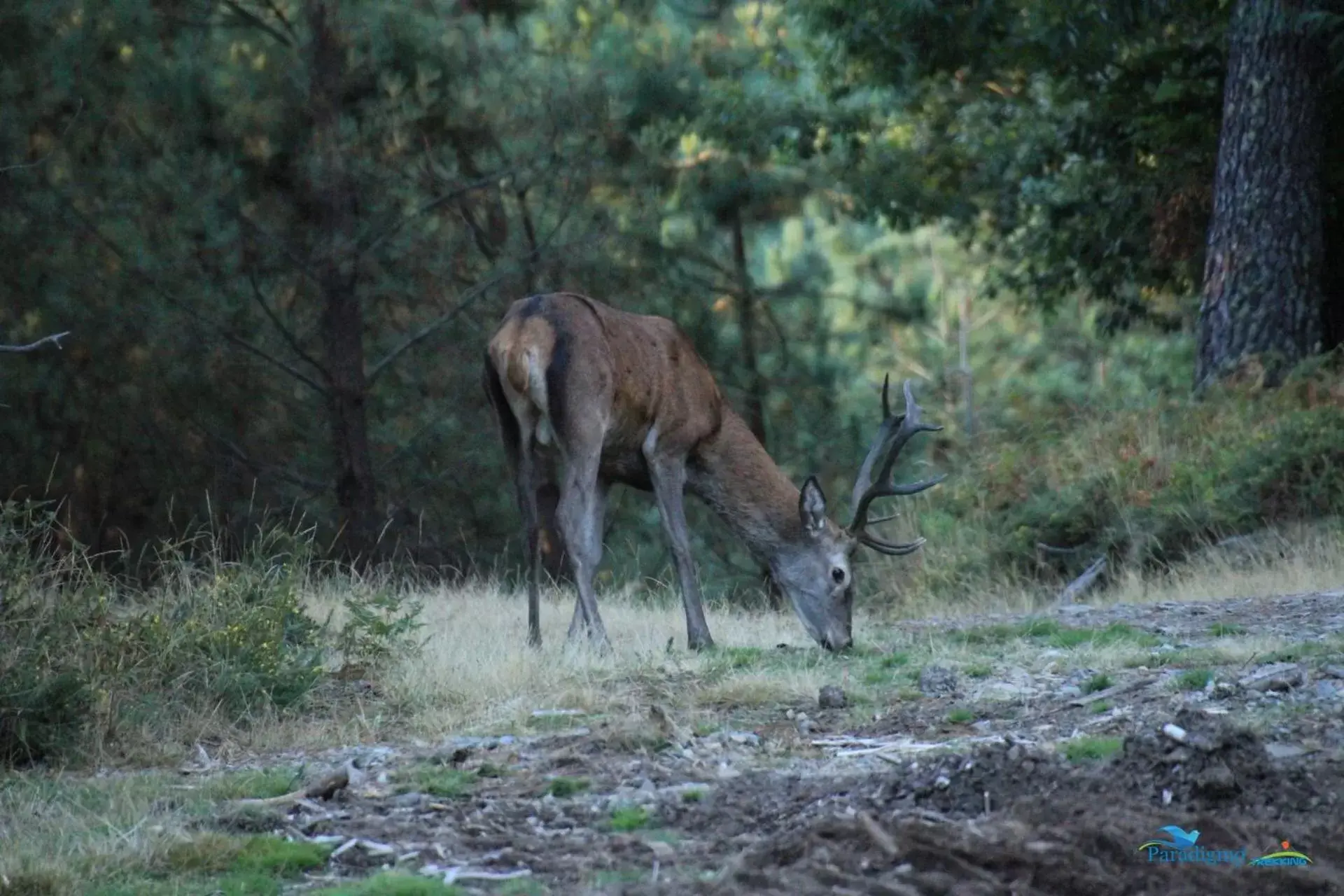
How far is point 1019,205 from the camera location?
71.2 feet

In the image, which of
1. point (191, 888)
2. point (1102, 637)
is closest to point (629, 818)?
point (191, 888)

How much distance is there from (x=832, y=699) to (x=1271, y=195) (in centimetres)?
1008

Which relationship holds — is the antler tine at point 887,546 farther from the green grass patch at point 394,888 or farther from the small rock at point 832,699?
the green grass patch at point 394,888

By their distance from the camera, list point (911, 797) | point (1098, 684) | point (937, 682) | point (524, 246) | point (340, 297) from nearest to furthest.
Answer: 1. point (911, 797)
2. point (1098, 684)
3. point (937, 682)
4. point (340, 297)
5. point (524, 246)

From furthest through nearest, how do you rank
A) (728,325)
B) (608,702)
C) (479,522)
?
(728,325)
(479,522)
(608,702)

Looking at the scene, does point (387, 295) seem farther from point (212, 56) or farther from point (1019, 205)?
point (1019, 205)

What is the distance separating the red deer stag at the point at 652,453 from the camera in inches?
406

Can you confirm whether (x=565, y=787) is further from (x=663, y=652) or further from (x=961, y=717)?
(x=663, y=652)

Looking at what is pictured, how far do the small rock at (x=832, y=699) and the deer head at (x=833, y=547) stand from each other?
2896mm

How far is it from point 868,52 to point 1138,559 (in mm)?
6604

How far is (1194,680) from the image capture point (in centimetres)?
754

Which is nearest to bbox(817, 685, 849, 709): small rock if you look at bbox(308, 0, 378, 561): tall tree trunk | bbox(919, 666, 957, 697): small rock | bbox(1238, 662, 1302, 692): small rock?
bbox(919, 666, 957, 697): small rock

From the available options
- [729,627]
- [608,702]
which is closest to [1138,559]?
[729,627]

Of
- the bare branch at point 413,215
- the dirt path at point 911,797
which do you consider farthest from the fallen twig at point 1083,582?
the bare branch at point 413,215
